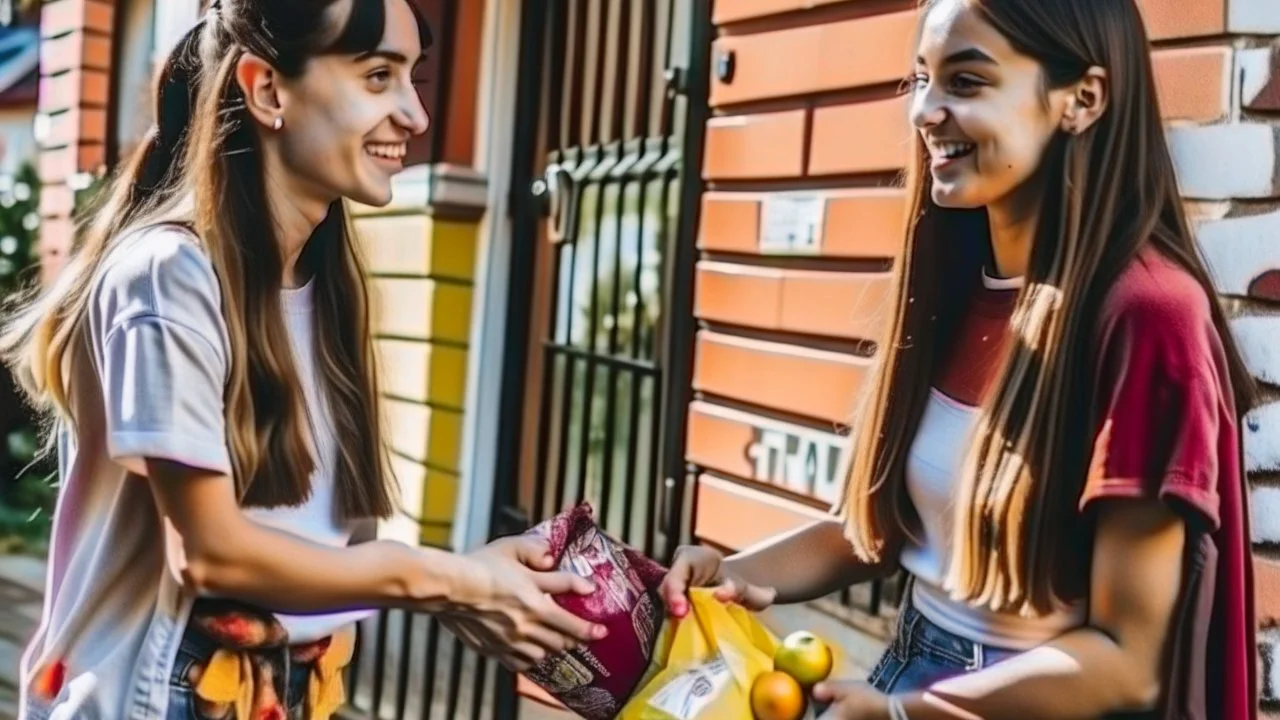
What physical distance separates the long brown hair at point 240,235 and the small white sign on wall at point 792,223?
5.22 feet

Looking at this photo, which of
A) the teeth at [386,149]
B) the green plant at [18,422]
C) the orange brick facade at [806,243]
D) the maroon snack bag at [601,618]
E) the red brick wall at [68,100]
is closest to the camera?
the teeth at [386,149]

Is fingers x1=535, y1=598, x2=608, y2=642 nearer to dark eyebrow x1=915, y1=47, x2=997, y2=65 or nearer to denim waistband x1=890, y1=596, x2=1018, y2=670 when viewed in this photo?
denim waistband x1=890, y1=596, x2=1018, y2=670

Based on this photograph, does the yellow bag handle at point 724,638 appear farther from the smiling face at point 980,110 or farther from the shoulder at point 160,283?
the shoulder at point 160,283

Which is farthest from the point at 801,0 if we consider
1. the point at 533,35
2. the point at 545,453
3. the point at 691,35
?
the point at 545,453

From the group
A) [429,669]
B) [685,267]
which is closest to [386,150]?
Answer: [685,267]

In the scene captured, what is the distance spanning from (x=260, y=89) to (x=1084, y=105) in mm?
958

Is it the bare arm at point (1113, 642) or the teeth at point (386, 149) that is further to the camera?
the teeth at point (386, 149)

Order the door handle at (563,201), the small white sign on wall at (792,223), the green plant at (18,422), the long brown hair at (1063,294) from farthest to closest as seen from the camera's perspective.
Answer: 1. the green plant at (18,422)
2. the door handle at (563,201)
3. the small white sign on wall at (792,223)
4. the long brown hair at (1063,294)

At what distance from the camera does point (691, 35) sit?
154 inches

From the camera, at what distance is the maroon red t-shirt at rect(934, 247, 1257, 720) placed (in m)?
1.64

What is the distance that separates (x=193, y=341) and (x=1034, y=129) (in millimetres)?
968

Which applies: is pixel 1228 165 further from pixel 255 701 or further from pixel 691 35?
pixel 691 35

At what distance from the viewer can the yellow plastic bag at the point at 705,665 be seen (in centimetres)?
196

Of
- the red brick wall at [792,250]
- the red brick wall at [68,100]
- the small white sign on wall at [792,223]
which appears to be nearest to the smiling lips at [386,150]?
the red brick wall at [792,250]
